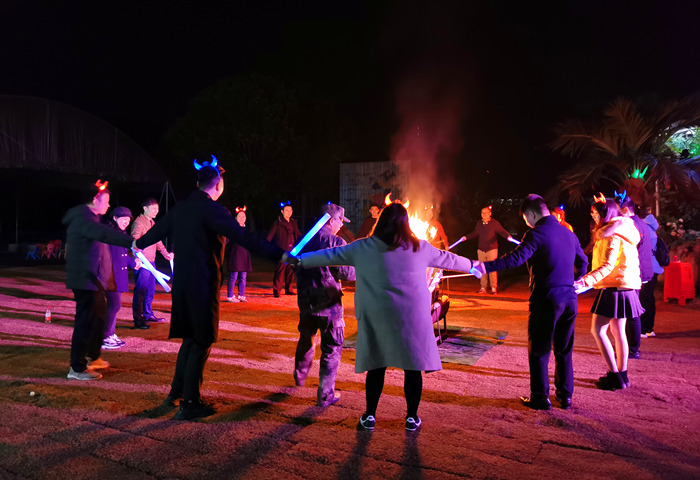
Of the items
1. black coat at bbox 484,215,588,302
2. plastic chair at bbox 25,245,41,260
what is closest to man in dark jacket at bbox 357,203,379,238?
black coat at bbox 484,215,588,302

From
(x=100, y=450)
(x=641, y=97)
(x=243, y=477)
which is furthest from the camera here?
(x=641, y=97)

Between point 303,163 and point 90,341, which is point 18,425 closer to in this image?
point 90,341

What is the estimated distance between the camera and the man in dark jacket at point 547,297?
4684 millimetres

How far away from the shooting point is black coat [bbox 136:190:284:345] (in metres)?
4.29

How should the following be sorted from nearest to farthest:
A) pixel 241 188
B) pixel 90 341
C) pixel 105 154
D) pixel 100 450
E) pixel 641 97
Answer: pixel 100 450 < pixel 90 341 < pixel 641 97 < pixel 105 154 < pixel 241 188

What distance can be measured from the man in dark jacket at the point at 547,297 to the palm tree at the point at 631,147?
38.8 feet

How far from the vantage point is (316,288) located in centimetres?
485

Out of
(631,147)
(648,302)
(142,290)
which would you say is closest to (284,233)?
(142,290)

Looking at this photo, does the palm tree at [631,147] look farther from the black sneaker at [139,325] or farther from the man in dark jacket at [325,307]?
the black sneaker at [139,325]

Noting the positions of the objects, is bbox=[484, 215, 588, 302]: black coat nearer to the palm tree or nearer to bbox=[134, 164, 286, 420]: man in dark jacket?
bbox=[134, 164, 286, 420]: man in dark jacket

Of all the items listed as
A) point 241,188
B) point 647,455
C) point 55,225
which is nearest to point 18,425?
point 647,455

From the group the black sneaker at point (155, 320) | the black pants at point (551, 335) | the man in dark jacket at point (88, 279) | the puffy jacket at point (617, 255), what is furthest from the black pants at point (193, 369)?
the black sneaker at point (155, 320)

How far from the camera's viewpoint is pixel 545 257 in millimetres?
4688

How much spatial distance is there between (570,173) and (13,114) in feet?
67.5
